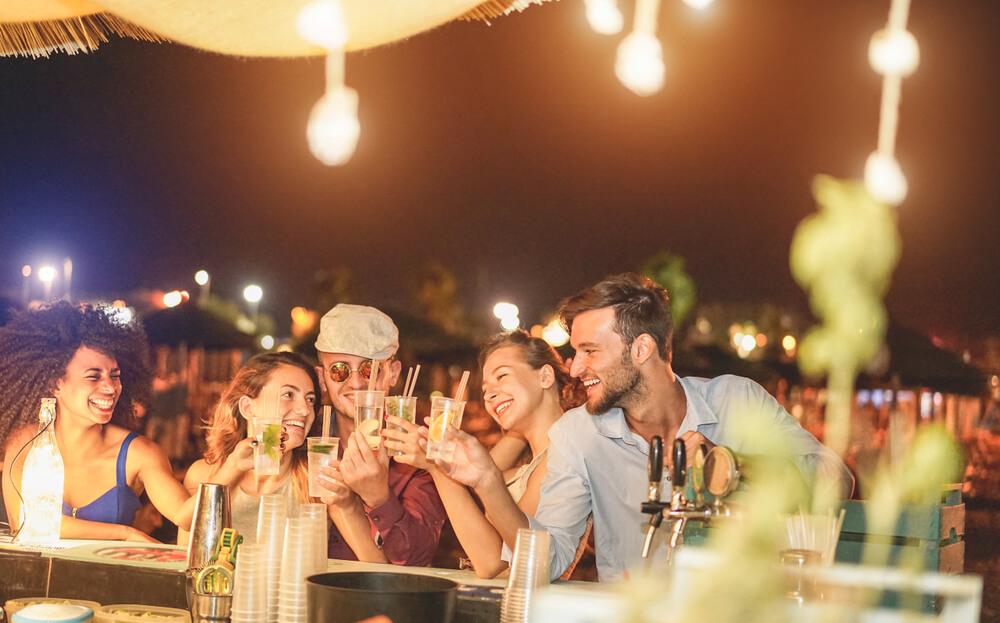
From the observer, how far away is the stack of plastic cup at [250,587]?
5.72 ft

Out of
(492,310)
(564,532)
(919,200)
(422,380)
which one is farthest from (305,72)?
(492,310)

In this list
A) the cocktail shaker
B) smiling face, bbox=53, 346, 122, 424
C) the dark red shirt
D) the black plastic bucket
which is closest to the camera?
the black plastic bucket

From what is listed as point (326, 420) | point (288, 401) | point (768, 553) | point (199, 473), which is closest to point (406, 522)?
point (326, 420)

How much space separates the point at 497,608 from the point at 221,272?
20.4 metres

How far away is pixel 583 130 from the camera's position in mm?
15688

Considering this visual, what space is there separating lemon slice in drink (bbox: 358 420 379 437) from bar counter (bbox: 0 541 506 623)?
0.37 metres

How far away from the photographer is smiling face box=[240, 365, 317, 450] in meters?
3.05

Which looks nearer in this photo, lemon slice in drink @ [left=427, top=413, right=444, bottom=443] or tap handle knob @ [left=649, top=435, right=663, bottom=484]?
tap handle knob @ [left=649, top=435, right=663, bottom=484]

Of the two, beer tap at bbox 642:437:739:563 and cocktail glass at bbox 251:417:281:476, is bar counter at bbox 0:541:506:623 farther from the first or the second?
beer tap at bbox 642:437:739:563

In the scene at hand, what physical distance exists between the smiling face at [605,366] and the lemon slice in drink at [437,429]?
75cm

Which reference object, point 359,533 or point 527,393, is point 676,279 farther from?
point 359,533

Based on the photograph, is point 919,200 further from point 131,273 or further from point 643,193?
point 131,273

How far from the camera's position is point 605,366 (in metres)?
2.99

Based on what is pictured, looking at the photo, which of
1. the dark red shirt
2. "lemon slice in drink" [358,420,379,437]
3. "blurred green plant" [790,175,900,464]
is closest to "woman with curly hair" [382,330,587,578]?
the dark red shirt
